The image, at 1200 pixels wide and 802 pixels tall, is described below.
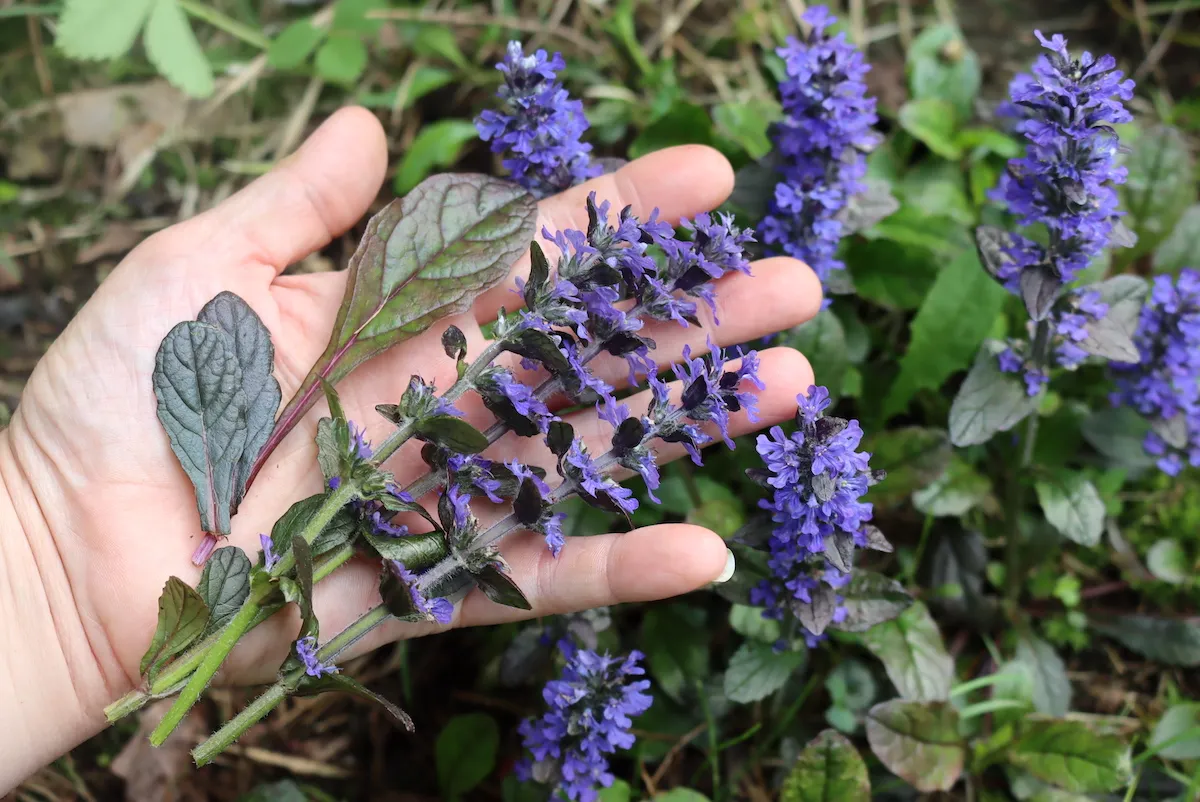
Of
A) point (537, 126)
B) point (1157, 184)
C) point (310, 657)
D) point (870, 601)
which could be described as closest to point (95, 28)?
point (537, 126)

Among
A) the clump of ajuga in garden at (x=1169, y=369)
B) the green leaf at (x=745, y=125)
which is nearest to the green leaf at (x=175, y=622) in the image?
the green leaf at (x=745, y=125)

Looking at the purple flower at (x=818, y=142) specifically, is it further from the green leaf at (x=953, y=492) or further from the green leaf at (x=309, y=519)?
the green leaf at (x=309, y=519)

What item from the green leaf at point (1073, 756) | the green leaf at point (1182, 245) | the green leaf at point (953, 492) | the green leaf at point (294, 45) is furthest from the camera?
the green leaf at point (294, 45)

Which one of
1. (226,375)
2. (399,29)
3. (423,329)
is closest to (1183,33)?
(399,29)

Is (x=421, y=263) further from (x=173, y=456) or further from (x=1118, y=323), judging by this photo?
(x=1118, y=323)

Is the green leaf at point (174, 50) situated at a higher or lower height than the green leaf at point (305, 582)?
Result: higher

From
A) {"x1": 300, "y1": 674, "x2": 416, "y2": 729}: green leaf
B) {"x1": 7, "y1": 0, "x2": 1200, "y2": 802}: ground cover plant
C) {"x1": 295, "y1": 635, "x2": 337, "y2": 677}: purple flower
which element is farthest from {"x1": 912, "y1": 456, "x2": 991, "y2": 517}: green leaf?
{"x1": 295, "y1": 635, "x2": 337, "y2": 677}: purple flower

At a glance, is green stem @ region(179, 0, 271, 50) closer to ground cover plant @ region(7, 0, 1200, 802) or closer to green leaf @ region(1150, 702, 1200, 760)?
ground cover plant @ region(7, 0, 1200, 802)
